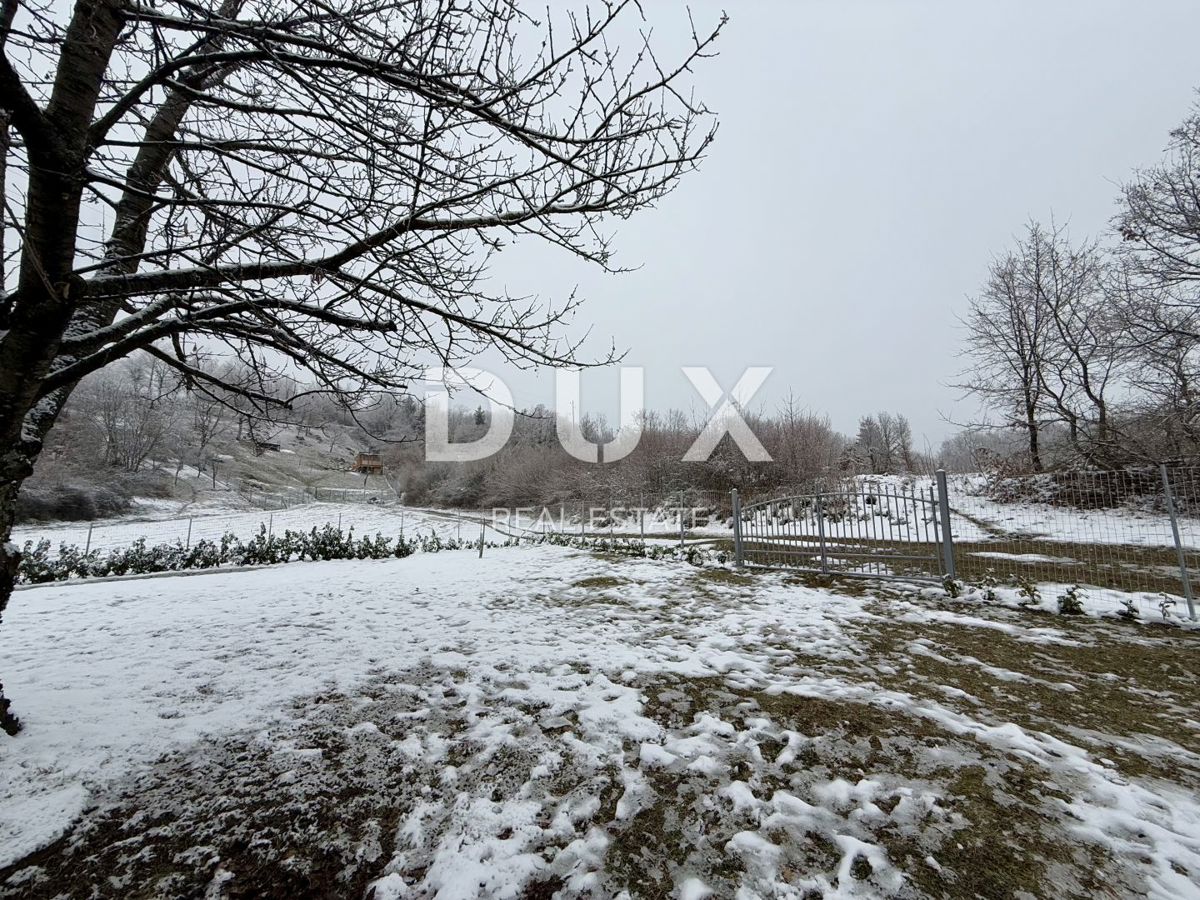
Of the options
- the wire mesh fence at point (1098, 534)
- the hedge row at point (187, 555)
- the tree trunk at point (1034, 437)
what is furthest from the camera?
the tree trunk at point (1034, 437)

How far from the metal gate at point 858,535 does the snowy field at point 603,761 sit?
1919mm

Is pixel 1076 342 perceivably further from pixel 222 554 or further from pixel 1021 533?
pixel 222 554

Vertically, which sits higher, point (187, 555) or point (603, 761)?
point (187, 555)

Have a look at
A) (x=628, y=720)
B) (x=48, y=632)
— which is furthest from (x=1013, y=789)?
(x=48, y=632)

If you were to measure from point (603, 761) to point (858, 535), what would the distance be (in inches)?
283


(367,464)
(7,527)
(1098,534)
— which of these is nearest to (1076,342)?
(1098,534)

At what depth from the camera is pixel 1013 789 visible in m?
2.23

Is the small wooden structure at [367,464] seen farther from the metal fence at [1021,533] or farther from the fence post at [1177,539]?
the fence post at [1177,539]

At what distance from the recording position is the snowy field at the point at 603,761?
5.78 ft

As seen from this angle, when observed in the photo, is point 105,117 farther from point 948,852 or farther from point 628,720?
point 948,852

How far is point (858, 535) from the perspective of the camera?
26.5ft

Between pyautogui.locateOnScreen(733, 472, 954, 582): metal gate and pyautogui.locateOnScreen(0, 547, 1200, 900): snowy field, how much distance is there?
192cm

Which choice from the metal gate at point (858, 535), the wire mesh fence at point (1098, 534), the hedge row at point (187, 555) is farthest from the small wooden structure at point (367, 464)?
the wire mesh fence at point (1098, 534)

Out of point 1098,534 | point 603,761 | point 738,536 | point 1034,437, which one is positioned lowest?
point 603,761
